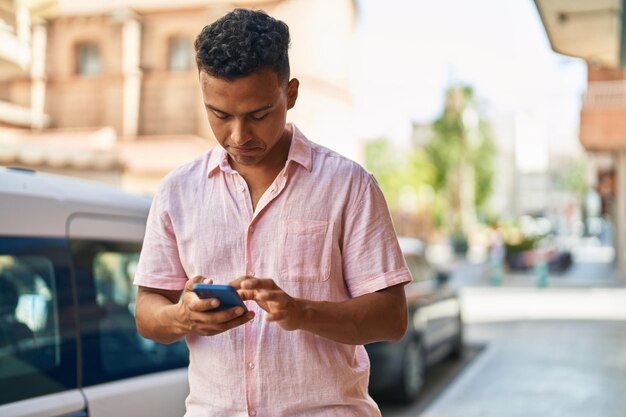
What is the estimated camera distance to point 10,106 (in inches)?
1025

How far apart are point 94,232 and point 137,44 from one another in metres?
25.0

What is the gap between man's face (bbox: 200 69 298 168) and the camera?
188cm

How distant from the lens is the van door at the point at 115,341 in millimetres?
3266

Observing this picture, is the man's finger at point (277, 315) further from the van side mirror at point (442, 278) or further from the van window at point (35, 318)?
the van side mirror at point (442, 278)

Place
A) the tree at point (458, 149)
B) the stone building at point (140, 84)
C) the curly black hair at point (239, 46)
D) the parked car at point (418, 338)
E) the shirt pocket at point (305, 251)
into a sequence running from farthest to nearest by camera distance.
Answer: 1. the tree at point (458, 149)
2. the stone building at point (140, 84)
3. the parked car at point (418, 338)
4. the shirt pocket at point (305, 251)
5. the curly black hair at point (239, 46)

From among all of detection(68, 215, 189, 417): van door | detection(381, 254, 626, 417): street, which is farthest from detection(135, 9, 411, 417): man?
detection(381, 254, 626, 417): street

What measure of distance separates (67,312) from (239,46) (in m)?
1.75

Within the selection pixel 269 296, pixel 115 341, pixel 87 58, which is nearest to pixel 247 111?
pixel 269 296

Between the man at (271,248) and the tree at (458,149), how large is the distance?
163ft

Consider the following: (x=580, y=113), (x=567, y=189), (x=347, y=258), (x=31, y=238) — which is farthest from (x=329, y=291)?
(x=567, y=189)

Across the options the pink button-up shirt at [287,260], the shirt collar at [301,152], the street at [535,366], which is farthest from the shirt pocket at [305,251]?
the street at [535,366]

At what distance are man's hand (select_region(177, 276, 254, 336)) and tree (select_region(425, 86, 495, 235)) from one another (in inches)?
1967

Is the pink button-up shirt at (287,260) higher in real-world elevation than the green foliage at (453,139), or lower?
lower

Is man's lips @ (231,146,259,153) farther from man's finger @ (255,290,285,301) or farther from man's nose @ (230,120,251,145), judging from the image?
man's finger @ (255,290,285,301)
